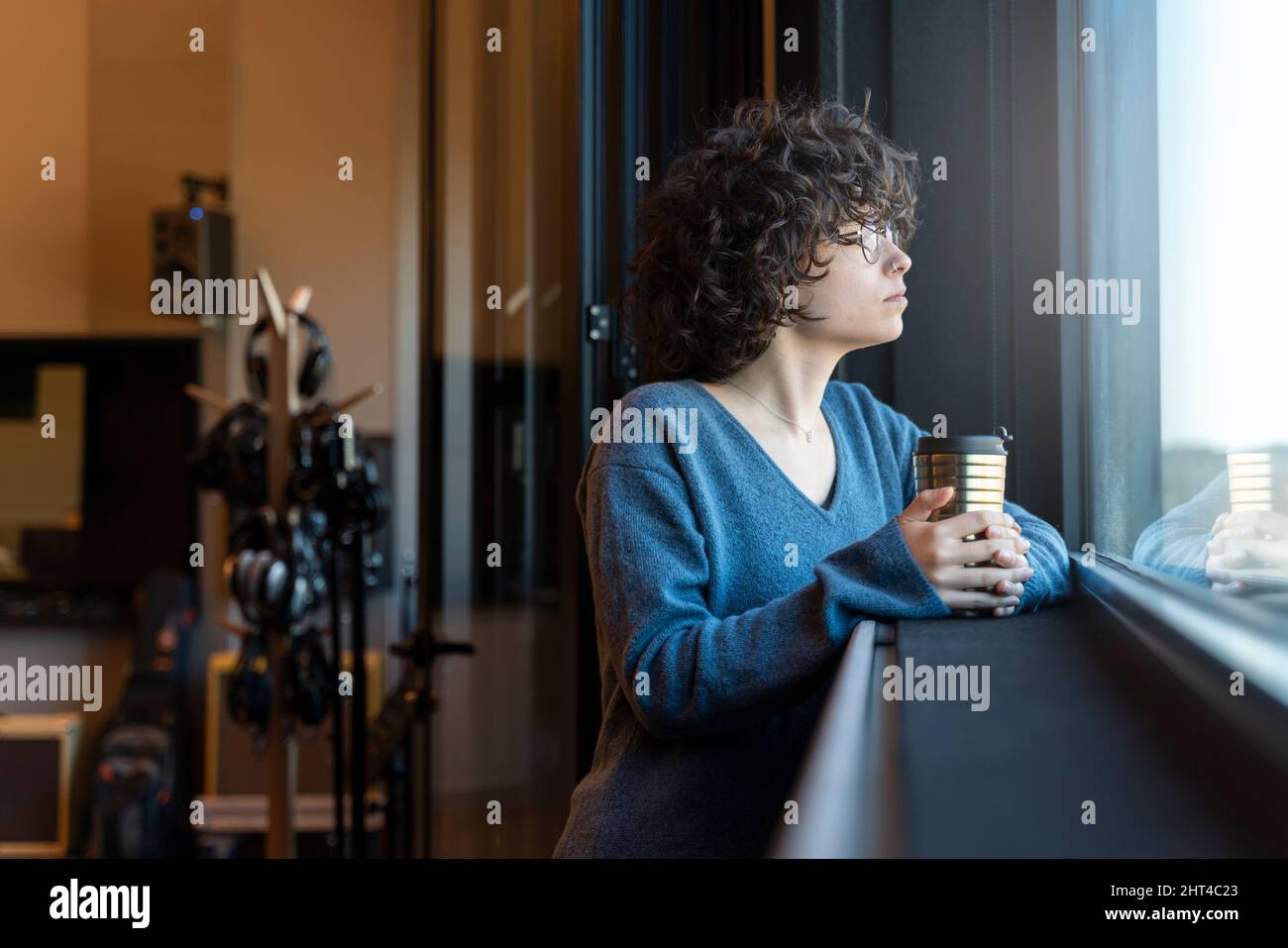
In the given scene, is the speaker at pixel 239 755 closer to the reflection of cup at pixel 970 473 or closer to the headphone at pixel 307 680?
the headphone at pixel 307 680

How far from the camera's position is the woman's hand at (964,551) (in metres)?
0.59

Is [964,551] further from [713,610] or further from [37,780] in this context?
[37,780]

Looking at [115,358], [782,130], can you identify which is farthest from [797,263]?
[115,358]

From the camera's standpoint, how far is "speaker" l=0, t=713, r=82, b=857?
2615 millimetres

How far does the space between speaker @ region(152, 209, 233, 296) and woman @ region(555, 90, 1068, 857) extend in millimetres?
2560

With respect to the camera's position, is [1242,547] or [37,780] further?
[37,780]

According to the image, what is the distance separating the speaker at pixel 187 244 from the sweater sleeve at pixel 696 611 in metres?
2.73

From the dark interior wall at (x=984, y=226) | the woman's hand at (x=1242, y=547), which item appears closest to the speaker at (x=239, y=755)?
the dark interior wall at (x=984, y=226)

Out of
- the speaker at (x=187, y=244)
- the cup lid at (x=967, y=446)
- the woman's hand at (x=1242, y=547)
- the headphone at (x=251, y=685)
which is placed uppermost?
the speaker at (x=187, y=244)

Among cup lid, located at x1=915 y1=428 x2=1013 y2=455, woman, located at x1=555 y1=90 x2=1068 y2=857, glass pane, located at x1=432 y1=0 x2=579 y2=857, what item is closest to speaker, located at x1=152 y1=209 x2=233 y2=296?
glass pane, located at x1=432 y1=0 x2=579 y2=857

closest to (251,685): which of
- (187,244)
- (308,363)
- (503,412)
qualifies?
(308,363)

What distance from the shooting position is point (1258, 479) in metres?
0.51

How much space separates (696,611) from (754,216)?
0.31 metres
